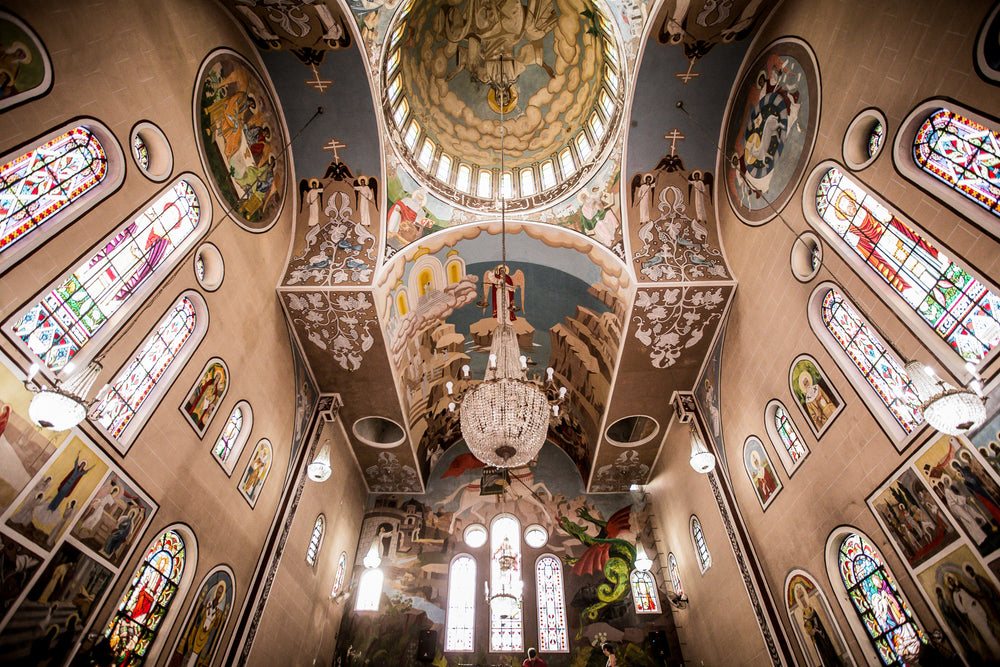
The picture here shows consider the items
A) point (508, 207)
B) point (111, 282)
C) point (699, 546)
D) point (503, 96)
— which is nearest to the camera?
point (111, 282)

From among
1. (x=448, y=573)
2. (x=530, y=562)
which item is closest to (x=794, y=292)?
(x=530, y=562)

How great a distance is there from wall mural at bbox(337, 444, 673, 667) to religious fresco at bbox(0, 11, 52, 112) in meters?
12.9

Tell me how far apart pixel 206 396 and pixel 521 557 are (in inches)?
423

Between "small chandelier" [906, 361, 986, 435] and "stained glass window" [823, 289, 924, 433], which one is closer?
"small chandelier" [906, 361, 986, 435]

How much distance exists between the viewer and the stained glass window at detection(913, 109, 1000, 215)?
523 cm

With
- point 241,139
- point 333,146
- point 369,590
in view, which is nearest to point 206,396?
point 241,139

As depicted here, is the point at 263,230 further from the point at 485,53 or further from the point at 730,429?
the point at 730,429

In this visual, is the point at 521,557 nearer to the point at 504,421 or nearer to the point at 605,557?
the point at 605,557

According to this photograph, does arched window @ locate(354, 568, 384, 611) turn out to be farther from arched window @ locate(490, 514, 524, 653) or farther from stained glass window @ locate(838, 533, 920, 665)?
stained glass window @ locate(838, 533, 920, 665)

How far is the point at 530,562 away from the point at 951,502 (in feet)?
38.0

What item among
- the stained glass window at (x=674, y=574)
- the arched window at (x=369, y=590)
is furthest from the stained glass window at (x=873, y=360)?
the arched window at (x=369, y=590)

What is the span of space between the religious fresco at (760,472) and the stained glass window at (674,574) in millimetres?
5151

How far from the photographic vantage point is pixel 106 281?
627 centimetres

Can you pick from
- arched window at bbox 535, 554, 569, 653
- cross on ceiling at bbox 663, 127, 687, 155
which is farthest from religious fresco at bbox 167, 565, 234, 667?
cross on ceiling at bbox 663, 127, 687, 155
